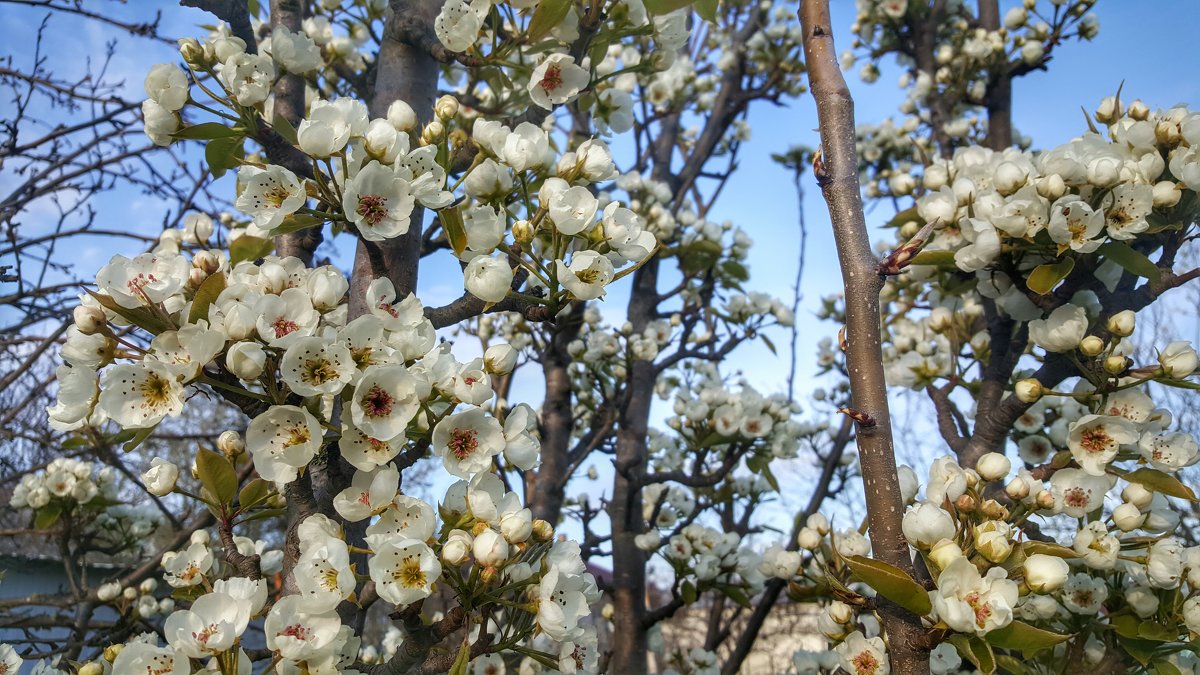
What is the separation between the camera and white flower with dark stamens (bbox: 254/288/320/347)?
114 cm

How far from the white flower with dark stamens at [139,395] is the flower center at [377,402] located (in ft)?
0.82

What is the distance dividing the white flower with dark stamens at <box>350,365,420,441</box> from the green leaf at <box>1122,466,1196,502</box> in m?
1.47

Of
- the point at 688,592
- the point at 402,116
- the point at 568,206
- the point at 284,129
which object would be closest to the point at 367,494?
the point at 568,206

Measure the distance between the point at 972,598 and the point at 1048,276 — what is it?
86 centimetres

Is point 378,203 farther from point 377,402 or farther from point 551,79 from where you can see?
point 551,79

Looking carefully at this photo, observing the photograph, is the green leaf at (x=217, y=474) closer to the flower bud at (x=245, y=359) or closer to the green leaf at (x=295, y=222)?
the flower bud at (x=245, y=359)

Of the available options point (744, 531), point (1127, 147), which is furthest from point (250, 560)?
point (744, 531)

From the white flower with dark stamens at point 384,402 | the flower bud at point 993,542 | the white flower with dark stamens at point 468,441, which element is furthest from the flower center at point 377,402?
the flower bud at point 993,542

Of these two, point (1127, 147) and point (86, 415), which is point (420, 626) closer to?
point (86, 415)

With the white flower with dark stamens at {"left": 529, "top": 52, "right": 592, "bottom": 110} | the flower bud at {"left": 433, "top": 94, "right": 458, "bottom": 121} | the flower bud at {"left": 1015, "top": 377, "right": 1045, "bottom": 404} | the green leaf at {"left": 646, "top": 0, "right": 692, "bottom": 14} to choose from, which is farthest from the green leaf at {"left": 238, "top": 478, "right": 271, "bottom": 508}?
the flower bud at {"left": 1015, "top": 377, "right": 1045, "bottom": 404}

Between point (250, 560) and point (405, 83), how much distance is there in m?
1.10

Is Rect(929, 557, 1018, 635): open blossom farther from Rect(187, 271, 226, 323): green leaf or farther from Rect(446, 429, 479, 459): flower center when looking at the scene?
Rect(187, 271, 226, 323): green leaf

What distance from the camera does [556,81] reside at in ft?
5.92

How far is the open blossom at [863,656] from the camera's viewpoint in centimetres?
153
